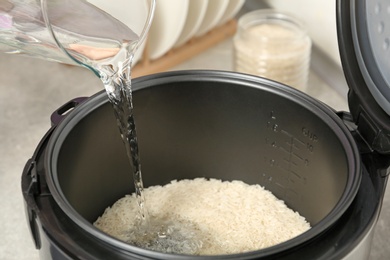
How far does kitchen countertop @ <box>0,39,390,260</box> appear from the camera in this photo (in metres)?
1.24

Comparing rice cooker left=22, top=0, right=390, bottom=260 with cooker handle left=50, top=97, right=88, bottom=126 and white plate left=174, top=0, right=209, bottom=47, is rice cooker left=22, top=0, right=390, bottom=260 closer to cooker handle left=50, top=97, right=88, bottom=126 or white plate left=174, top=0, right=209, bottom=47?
cooker handle left=50, top=97, right=88, bottom=126

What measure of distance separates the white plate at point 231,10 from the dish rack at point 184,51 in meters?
0.03

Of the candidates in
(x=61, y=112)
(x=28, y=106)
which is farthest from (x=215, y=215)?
(x=28, y=106)

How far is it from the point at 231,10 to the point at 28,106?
53 cm

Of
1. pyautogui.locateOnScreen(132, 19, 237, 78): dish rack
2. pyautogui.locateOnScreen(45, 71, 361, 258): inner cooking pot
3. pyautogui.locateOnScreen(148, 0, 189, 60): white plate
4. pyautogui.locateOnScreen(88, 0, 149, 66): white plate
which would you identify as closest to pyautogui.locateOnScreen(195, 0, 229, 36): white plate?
pyautogui.locateOnScreen(132, 19, 237, 78): dish rack

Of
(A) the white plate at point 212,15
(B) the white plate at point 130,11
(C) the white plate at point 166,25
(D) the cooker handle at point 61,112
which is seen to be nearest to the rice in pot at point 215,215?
(D) the cooker handle at point 61,112

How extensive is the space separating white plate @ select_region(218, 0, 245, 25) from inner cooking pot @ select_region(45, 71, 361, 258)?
0.60m

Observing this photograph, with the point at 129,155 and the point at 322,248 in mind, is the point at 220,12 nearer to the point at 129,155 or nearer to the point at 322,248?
the point at 129,155

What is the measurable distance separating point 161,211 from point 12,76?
2.14 ft

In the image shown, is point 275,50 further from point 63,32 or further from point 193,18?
point 63,32

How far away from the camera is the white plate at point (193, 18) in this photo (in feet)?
5.04

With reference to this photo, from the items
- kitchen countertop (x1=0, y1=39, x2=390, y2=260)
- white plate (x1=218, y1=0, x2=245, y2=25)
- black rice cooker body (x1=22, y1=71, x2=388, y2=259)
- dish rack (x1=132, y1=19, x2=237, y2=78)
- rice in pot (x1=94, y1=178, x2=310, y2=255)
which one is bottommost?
kitchen countertop (x1=0, y1=39, x2=390, y2=260)

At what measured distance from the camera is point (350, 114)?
100 centimetres

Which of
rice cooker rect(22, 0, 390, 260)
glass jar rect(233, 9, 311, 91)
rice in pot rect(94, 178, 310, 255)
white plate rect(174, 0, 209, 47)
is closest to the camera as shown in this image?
rice cooker rect(22, 0, 390, 260)
